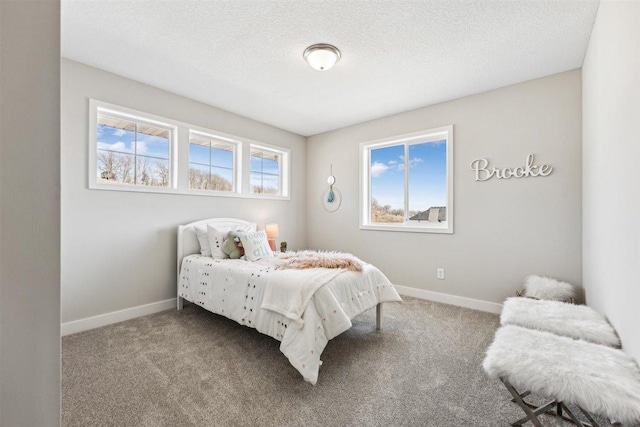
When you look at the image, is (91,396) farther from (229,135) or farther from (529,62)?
(529,62)

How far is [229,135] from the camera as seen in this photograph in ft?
13.2

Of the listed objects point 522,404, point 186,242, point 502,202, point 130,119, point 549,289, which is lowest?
point 522,404

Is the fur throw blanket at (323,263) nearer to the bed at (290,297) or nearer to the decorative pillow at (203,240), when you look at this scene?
the bed at (290,297)

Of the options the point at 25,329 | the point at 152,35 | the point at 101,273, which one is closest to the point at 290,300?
the point at 25,329

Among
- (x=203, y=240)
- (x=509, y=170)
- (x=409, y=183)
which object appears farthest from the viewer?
(x=409, y=183)

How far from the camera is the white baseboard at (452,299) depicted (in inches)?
130

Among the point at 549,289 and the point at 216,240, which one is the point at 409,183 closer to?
the point at 549,289

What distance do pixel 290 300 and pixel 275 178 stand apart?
3.02m

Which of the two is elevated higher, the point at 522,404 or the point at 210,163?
the point at 210,163

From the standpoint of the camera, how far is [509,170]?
3186mm

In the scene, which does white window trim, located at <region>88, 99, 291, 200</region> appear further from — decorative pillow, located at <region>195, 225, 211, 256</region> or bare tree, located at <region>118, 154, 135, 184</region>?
decorative pillow, located at <region>195, 225, 211, 256</region>

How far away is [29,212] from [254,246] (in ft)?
8.69

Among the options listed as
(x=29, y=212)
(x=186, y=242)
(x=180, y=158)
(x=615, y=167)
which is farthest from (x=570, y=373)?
(x=180, y=158)

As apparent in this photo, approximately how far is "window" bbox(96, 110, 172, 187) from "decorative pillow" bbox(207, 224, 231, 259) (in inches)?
31.8
